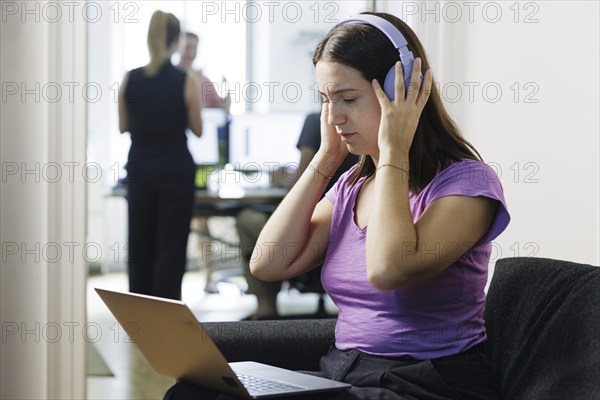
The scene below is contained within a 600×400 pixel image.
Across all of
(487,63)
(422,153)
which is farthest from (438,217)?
(487,63)

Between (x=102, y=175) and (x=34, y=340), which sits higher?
(x=102, y=175)

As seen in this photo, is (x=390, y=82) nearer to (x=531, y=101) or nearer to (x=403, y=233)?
(x=403, y=233)

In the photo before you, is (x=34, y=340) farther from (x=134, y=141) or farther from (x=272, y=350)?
(x=272, y=350)

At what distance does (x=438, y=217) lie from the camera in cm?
156

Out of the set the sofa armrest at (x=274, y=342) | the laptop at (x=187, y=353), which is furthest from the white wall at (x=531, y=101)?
the laptop at (x=187, y=353)

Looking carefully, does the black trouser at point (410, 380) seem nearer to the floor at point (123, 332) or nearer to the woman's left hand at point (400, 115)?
the woman's left hand at point (400, 115)

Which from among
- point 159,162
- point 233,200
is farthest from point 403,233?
point 233,200

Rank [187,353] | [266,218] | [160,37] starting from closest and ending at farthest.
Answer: [187,353] → [160,37] → [266,218]

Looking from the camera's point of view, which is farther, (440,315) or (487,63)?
(487,63)

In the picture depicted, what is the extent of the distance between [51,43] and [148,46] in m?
0.38

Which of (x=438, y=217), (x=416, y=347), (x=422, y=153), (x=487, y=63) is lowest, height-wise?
(x=416, y=347)

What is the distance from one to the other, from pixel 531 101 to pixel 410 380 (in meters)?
1.34

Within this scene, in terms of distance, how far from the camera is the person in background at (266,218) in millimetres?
3178

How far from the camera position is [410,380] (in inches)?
61.0
